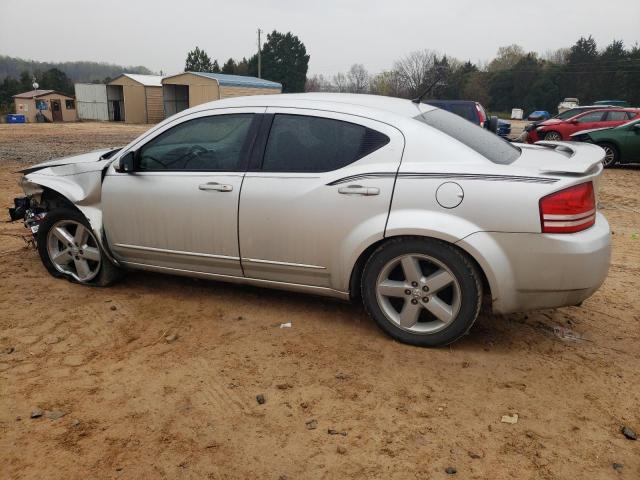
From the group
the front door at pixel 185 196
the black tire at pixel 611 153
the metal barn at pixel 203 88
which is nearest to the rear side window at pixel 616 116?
the black tire at pixel 611 153

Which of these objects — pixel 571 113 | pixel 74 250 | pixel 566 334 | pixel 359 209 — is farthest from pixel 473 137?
pixel 571 113

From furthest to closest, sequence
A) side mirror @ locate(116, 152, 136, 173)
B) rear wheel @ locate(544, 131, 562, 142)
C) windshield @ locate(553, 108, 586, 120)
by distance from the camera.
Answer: windshield @ locate(553, 108, 586, 120) → rear wheel @ locate(544, 131, 562, 142) → side mirror @ locate(116, 152, 136, 173)

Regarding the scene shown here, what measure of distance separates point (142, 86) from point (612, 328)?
131ft

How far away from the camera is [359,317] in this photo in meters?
4.03

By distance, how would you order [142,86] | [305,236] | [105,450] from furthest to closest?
[142,86]
[305,236]
[105,450]

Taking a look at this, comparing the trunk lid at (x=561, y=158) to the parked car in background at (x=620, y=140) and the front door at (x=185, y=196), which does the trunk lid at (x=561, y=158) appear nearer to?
the front door at (x=185, y=196)

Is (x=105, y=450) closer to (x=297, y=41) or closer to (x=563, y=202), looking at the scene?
(x=563, y=202)

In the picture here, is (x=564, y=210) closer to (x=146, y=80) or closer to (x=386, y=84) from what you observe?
(x=146, y=80)

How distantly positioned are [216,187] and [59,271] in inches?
78.4

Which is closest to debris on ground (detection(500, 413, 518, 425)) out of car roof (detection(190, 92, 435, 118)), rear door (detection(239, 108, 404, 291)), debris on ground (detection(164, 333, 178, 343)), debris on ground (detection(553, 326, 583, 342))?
debris on ground (detection(553, 326, 583, 342))

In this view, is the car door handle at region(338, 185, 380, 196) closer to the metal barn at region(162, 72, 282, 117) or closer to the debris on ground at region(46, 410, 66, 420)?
the debris on ground at region(46, 410, 66, 420)

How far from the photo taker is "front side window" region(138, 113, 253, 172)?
3.88 metres

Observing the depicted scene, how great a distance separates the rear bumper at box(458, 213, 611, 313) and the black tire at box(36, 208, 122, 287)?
9.96ft

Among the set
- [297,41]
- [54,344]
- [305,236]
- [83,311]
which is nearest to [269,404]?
[305,236]
